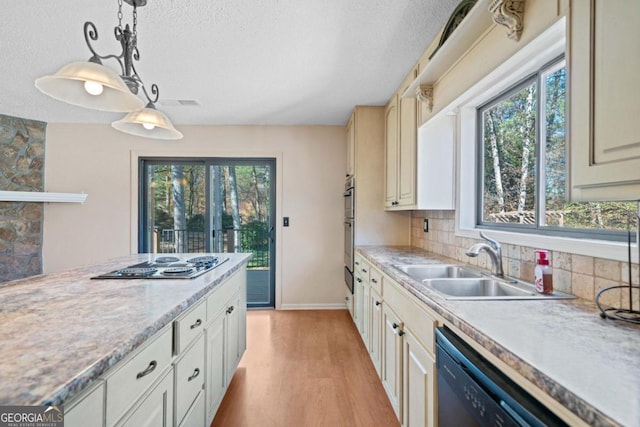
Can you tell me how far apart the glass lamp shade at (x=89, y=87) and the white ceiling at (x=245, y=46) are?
0.62 meters

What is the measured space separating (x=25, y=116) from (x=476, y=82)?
15.9 feet

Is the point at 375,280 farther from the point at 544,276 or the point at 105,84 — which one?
the point at 105,84

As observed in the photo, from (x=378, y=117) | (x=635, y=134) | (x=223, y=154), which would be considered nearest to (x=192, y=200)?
(x=223, y=154)

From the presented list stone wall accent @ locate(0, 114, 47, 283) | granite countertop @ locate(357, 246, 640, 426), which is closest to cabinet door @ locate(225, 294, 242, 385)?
granite countertop @ locate(357, 246, 640, 426)

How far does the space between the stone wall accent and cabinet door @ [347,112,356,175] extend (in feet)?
12.6

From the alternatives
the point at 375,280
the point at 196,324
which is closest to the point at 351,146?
the point at 375,280

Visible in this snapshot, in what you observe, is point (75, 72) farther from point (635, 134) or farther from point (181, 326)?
point (635, 134)

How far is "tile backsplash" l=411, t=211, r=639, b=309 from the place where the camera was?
3.48ft

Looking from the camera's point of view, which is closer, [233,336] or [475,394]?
[475,394]

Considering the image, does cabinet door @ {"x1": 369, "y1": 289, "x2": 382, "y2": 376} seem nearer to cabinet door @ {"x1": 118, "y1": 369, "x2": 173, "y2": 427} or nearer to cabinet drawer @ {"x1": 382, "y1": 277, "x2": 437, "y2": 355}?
cabinet drawer @ {"x1": 382, "y1": 277, "x2": 437, "y2": 355}

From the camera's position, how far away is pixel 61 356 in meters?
0.73

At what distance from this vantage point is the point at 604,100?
79 centimetres

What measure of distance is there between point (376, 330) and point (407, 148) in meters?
A: 1.47

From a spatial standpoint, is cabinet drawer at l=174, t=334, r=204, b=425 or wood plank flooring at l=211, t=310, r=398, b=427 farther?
wood plank flooring at l=211, t=310, r=398, b=427
